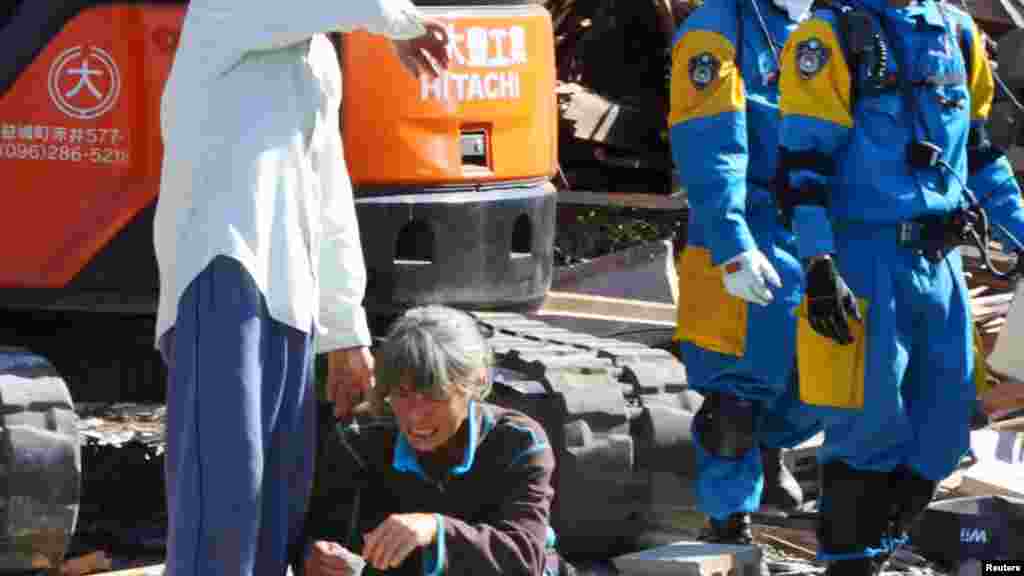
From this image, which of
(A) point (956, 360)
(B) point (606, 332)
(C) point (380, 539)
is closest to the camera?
(C) point (380, 539)

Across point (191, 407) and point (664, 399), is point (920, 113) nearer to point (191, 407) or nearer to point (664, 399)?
point (664, 399)

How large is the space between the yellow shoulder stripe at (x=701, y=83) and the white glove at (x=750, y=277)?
43 cm

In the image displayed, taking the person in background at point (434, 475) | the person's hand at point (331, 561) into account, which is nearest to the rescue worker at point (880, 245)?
the person in background at point (434, 475)

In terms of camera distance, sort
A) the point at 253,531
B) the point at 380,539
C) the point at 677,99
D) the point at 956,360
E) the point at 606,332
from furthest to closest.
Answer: the point at 606,332
the point at 677,99
the point at 956,360
the point at 253,531
the point at 380,539

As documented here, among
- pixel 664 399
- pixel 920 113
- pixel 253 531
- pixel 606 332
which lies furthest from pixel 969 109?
pixel 606 332

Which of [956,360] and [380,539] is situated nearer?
[380,539]

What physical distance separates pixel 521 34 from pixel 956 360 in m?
1.64

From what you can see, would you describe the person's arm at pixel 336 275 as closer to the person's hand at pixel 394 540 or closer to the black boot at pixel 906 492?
the person's hand at pixel 394 540

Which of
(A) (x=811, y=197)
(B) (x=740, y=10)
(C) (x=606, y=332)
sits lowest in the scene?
(C) (x=606, y=332)

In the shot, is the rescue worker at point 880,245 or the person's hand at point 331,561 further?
the rescue worker at point 880,245

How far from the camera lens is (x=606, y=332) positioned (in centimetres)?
903

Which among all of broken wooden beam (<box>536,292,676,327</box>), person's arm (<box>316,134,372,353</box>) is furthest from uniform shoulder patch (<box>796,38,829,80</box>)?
broken wooden beam (<box>536,292,676,327</box>)

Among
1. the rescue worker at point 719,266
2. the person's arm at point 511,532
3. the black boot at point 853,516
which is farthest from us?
the rescue worker at point 719,266

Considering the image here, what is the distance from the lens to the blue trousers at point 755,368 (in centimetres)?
652
